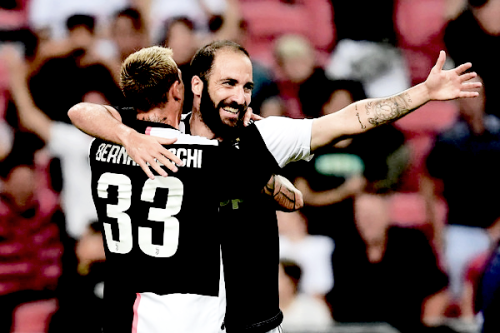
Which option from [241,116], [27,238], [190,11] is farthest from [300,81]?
[241,116]

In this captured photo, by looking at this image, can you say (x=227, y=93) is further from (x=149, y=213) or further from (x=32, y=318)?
(x=32, y=318)

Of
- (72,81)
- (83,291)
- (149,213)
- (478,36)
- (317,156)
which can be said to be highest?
(478,36)

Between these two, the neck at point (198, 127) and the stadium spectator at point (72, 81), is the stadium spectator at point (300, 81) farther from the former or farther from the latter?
the neck at point (198, 127)

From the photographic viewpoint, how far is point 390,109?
268cm

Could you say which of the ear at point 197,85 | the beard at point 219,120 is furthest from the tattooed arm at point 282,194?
the ear at point 197,85

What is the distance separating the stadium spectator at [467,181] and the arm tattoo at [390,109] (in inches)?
120

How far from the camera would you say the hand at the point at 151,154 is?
2.64m

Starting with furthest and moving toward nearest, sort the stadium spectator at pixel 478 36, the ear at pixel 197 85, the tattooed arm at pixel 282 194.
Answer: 1. the stadium spectator at pixel 478 36
2. the ear at pixel 197 85
3. the tattooed arm at pixel 282 194

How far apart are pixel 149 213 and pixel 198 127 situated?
2.10 ft

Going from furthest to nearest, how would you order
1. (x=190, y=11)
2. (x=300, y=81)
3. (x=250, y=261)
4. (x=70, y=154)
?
(x=190, y=11)
(x=300, y=81)
(x=70, y=154)
(x=250, y=261)

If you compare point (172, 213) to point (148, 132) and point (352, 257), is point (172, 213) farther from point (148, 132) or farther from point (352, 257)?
point (352, 257)

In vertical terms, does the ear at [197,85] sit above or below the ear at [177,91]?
above

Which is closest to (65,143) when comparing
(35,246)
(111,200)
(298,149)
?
(35,246)

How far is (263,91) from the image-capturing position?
5.71 m
